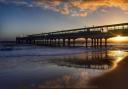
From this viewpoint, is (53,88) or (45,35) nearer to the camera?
(53,88)

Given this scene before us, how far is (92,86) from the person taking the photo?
733cm

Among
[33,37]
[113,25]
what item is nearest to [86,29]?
[113,25]

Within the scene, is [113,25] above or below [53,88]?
above

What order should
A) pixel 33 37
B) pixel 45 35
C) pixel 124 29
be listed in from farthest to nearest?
pixel 33 37 → pixel 45 35 → pixel 124 29

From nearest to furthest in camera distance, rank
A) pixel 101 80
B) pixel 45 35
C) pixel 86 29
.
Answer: pixel 101 80 < pixel 86 29 < pixel 45 35

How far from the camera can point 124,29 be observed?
132 feet

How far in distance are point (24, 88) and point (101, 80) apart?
3156 millimetres

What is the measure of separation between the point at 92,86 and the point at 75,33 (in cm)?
4746

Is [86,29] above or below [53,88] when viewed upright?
above

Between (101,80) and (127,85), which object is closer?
(127,85)

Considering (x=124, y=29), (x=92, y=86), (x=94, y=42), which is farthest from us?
(x=94, y=42)

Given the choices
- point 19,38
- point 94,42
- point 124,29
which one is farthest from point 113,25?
point 19,38

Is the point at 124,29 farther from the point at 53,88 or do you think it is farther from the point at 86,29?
the point at 53,88

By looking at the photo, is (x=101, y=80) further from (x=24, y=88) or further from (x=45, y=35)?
(x=45, y=35)
